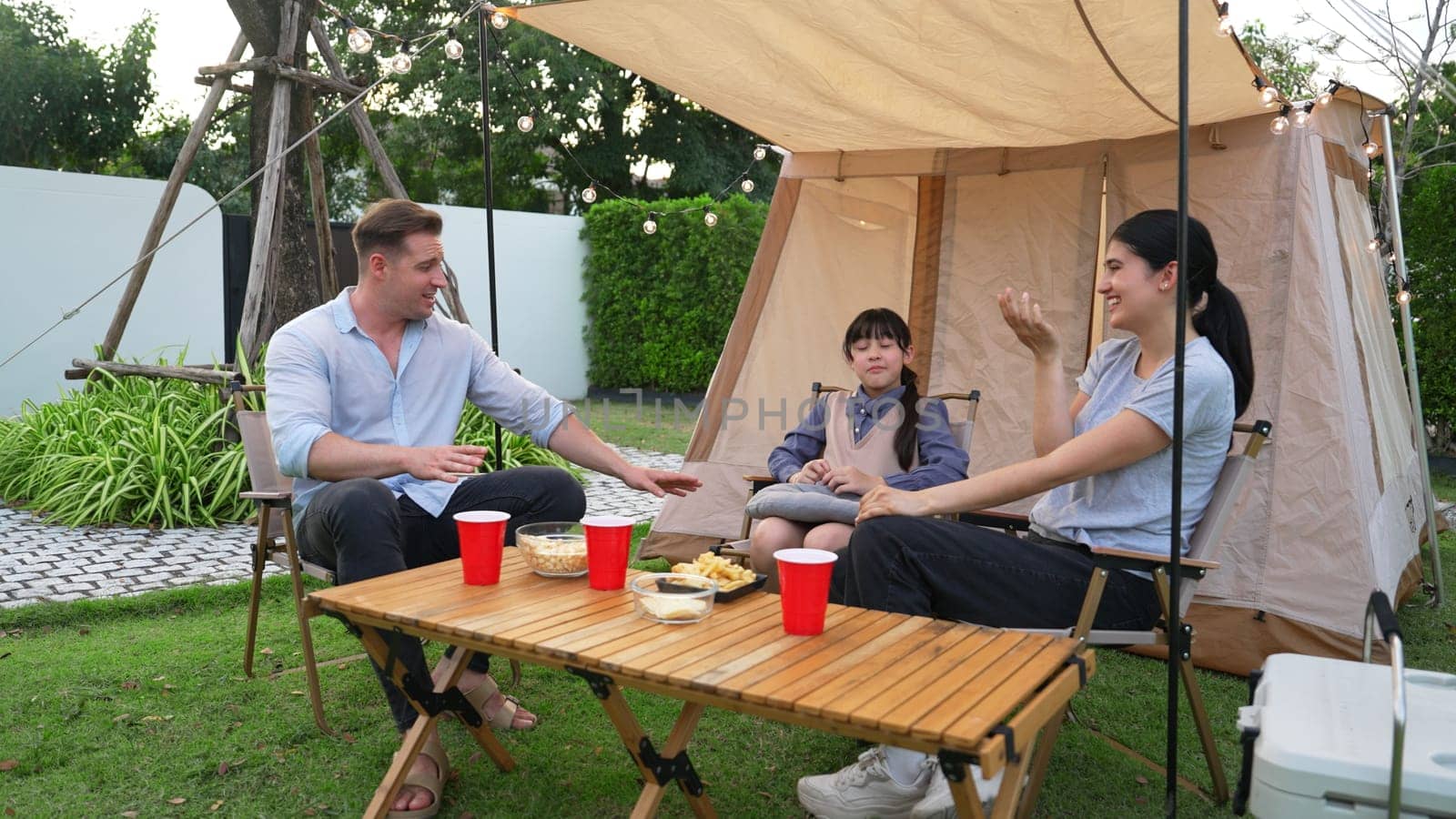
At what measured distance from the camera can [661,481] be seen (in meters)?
2.48

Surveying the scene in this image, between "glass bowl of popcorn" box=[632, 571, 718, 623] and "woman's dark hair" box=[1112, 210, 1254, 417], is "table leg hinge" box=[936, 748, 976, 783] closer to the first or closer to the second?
"glass bowl of popcorn" box=[632, 571, 718, 623]

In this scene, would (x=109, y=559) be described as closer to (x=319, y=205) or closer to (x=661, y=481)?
(x=319, y=205)

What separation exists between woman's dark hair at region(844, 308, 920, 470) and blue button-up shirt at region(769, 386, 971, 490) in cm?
2

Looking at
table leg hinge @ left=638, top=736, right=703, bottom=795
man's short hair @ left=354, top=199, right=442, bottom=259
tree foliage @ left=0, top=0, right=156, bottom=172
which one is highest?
tree foliage @ left=0, top=0, right=156, bottom=172

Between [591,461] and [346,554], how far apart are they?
0.66m

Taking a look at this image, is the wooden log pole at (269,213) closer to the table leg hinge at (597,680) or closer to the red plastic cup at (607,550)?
the red plastic cup at (607,550)

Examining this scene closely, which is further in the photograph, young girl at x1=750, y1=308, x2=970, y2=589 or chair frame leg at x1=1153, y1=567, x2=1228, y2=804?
young girl at x1=750, y1=308, x2=970, y2=589

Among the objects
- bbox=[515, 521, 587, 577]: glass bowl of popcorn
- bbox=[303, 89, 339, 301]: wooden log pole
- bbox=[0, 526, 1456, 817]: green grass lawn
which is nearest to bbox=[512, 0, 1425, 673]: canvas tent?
bbox=[0, 526, 1456, 817]: green grass lawn

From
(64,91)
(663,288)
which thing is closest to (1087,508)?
(663,288)

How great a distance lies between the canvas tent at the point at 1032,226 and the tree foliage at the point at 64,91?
15173mm

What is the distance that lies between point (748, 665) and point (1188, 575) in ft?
3.18

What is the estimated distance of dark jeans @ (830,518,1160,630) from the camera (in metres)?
2.12

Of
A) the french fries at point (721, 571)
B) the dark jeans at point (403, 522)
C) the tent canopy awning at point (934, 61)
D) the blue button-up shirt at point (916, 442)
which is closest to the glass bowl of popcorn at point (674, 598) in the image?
the french fries at point (721, 571)

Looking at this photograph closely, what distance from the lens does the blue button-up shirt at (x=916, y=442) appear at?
306 cm
